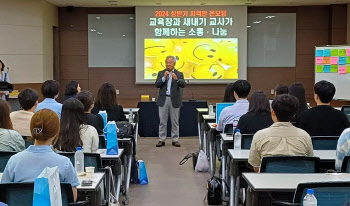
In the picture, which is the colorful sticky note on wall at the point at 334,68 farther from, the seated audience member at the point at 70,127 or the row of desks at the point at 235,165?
the seated audience member at the point at 70,127

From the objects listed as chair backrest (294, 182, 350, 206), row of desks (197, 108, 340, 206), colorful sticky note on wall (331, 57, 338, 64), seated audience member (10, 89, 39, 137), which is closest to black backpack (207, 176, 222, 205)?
row of desks (197, 108, 340, 206)

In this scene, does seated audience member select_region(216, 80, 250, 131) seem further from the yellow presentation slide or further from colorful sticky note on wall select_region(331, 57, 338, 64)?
the yellow presentation slide

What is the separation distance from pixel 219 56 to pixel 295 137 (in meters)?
A: 10.1

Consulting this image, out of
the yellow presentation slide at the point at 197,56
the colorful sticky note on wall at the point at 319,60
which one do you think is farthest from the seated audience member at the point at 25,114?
the yellow presentation slide at the point at 197,56

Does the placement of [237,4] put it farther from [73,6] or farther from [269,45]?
[73,6]

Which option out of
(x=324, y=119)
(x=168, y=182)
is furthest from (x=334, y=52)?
(x=324, y=119)

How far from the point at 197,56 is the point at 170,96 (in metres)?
4.25

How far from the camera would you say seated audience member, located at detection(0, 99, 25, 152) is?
4.53 metres

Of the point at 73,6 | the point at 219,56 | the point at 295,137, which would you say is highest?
the point at 73,6

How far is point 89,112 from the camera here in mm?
5398

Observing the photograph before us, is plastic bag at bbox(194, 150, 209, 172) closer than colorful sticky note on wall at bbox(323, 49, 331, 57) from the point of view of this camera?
Yes

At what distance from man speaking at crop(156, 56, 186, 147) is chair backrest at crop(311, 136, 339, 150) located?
16.9 feet

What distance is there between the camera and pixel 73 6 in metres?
Result: 14.3

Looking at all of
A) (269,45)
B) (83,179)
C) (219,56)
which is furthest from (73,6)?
(83,179)
